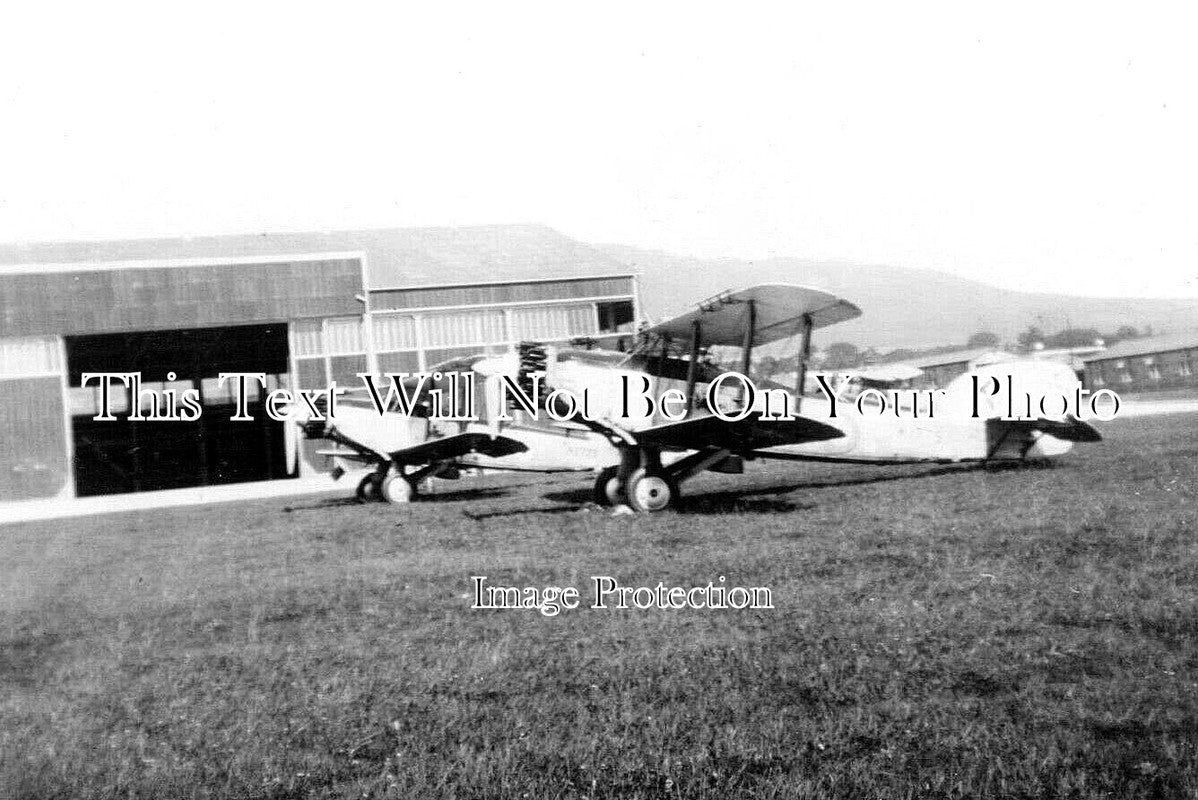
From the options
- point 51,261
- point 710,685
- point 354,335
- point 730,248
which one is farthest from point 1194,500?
point 354,335

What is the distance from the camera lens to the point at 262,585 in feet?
17.0

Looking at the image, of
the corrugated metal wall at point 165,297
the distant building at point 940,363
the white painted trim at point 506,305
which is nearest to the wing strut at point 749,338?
the distant building at point 940,363

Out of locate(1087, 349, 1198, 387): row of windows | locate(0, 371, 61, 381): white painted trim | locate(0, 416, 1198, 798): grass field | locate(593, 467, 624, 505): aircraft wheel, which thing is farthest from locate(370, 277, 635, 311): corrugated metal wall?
locate(0, 416, 1198, 798): grass field

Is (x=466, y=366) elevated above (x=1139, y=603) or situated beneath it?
elevated above

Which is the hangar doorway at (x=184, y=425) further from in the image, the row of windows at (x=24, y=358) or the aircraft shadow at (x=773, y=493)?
the aircraft shadow at (x=773, y=493)

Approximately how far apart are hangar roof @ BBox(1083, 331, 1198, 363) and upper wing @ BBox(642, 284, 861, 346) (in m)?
11.2

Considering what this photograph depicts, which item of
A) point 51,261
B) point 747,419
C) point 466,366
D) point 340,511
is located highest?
point 51,261

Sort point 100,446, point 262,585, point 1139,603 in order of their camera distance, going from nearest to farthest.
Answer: point 1139,603 → point 262,585 → point 100,446

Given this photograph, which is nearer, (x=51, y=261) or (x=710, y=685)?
(x=710, y=685)

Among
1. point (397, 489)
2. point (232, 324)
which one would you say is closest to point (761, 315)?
point (397, 489)

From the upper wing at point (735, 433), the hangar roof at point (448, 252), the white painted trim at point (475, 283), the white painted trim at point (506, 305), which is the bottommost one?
the upper wing at point (735, 433)

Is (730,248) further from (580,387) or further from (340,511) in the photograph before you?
(340,511)

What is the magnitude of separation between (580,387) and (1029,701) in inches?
239

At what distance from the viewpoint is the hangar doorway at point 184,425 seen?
50.6 feet
